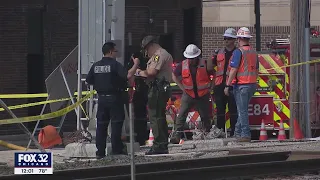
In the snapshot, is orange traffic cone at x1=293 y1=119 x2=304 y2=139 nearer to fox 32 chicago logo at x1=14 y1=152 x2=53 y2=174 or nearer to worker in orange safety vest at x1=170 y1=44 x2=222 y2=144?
worker in orange safety vest at x1=170 y1=44 x2=222 y2=144

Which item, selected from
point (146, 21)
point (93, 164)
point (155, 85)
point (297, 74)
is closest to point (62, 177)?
point (93, 164)

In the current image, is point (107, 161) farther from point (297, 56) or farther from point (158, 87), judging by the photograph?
point (297, 56)

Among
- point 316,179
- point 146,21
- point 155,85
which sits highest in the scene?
point 146,21

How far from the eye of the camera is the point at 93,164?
1196cm

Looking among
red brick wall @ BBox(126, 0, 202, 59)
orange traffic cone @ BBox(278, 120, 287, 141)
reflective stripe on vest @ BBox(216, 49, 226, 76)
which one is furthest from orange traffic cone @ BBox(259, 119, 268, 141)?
red brick wall @ BBox(126, 0, 202, 59)

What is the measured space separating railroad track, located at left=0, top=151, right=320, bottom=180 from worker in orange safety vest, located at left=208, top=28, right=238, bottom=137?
3.23m

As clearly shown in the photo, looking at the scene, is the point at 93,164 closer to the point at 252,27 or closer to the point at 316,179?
the point at 316,179

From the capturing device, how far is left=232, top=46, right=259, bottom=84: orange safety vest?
48.3 feet

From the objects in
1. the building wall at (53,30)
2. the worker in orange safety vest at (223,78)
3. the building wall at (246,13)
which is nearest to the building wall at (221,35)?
the building wall at (246,13)

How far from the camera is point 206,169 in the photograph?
10930mm

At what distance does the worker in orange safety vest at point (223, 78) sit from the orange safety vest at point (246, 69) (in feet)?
2.35

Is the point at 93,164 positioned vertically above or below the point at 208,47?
below

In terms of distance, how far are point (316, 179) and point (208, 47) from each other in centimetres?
2286

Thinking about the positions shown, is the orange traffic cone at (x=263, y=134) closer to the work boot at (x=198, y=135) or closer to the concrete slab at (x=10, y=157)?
the work boot at (x=198, y=135)
